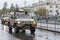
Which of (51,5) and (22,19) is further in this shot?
(51,5)

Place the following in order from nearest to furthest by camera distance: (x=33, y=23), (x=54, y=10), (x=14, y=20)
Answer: (x=33, y=23) → (x=14, y=20) → (x=54, y=10)

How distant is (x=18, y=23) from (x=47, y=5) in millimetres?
85597

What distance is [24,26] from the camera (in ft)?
67.3

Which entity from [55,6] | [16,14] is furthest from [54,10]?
[16,14]

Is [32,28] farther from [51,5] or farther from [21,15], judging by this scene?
[51,5]

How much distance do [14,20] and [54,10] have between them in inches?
3261

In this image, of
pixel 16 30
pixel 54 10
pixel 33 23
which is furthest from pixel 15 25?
pixel 54 10

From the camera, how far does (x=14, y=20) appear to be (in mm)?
21656

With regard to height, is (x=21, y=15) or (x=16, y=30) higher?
(x=21, y=15)

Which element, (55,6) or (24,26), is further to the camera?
(55,6)

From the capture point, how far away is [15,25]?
2144 centimetres

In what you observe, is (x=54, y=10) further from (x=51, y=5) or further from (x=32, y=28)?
(x=32, y=28)

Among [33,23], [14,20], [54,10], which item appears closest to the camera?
[33,23]

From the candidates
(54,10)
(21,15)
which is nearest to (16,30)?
(21,15)
